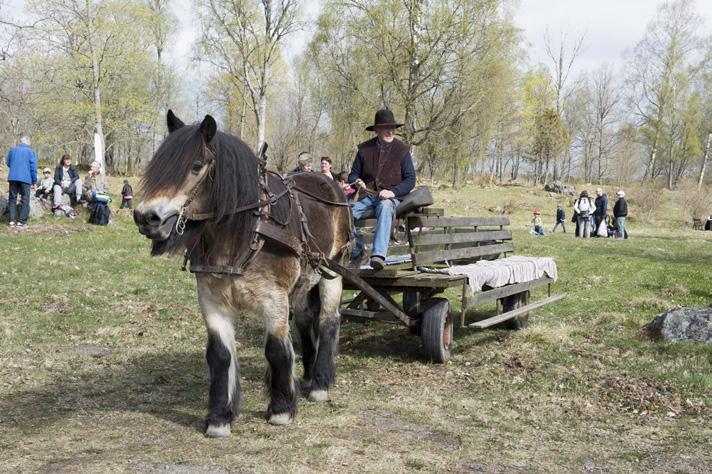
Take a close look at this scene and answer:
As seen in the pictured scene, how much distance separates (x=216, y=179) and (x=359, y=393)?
103 inches

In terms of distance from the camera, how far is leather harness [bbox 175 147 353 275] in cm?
442

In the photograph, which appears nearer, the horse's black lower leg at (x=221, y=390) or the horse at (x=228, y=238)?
the horse at (x=228, y=238)

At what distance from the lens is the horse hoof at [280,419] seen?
4906 mm

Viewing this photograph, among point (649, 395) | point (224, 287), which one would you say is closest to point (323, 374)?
point (224, 287)

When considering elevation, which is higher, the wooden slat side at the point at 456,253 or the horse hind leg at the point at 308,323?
the wooden slat side at the point at 456,253

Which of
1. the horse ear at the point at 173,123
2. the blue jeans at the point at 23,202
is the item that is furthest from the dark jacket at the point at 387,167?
the blue jeans at the point at 23,202

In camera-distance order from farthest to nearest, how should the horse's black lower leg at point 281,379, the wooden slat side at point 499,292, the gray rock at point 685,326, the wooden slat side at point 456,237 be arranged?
the gray rock at point 685,326 → the wooden slat side at point 456,237 → the wooden slat side at point 499,292 → the horse's black lower leg at point 281,379

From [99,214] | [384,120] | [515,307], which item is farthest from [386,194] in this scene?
[99,214]

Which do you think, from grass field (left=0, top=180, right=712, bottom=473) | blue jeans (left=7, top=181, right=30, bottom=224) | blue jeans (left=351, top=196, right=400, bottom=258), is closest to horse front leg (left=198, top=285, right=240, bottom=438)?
grass field (left=0, top=180, right=712, bottom=473)

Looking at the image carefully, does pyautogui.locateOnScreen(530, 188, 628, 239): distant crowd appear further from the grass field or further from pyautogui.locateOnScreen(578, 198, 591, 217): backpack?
the grass field

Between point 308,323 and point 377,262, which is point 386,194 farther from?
point 308,323

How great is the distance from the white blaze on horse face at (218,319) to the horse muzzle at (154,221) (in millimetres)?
702

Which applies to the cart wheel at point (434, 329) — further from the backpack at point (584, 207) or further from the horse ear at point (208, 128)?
the backpack at point (584, 207)

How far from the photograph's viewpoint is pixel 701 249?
18922 mm
